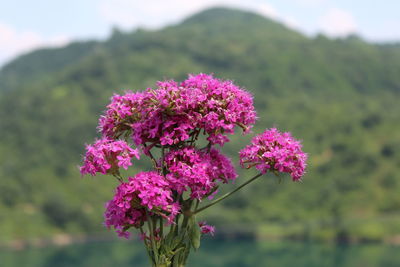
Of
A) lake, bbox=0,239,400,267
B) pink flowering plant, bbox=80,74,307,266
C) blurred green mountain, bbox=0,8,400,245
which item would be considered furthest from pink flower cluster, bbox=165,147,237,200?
blurred green mountain, bbox=0,8,400,245

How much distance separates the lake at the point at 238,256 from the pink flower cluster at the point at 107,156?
63.2 metres

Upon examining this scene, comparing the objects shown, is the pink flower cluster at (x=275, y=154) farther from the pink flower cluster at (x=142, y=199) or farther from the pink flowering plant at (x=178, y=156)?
the pink flower cluster at (x=142, y=199)

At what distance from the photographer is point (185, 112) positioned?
5.63 meters

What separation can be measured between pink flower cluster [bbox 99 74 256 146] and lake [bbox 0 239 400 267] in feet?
207

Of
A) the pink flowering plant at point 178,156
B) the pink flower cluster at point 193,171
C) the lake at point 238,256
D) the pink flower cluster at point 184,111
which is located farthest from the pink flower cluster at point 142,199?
the lake at point 238,256

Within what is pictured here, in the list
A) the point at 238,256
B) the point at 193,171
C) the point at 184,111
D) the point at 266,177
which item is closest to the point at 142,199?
the point at 193,171

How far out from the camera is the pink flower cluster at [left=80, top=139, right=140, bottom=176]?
5.61m

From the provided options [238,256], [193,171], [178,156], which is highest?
[238,256]

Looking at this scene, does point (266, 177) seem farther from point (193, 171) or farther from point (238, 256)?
point (193, 171)

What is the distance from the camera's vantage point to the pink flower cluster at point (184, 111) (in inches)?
220

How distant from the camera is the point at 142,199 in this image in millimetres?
5422

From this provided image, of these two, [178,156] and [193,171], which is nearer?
[193,171]

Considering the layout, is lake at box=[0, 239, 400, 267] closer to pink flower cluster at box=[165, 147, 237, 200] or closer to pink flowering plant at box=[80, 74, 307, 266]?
pink flowering plant at box=[80, 74, 307, 266]

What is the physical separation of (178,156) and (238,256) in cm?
8166
